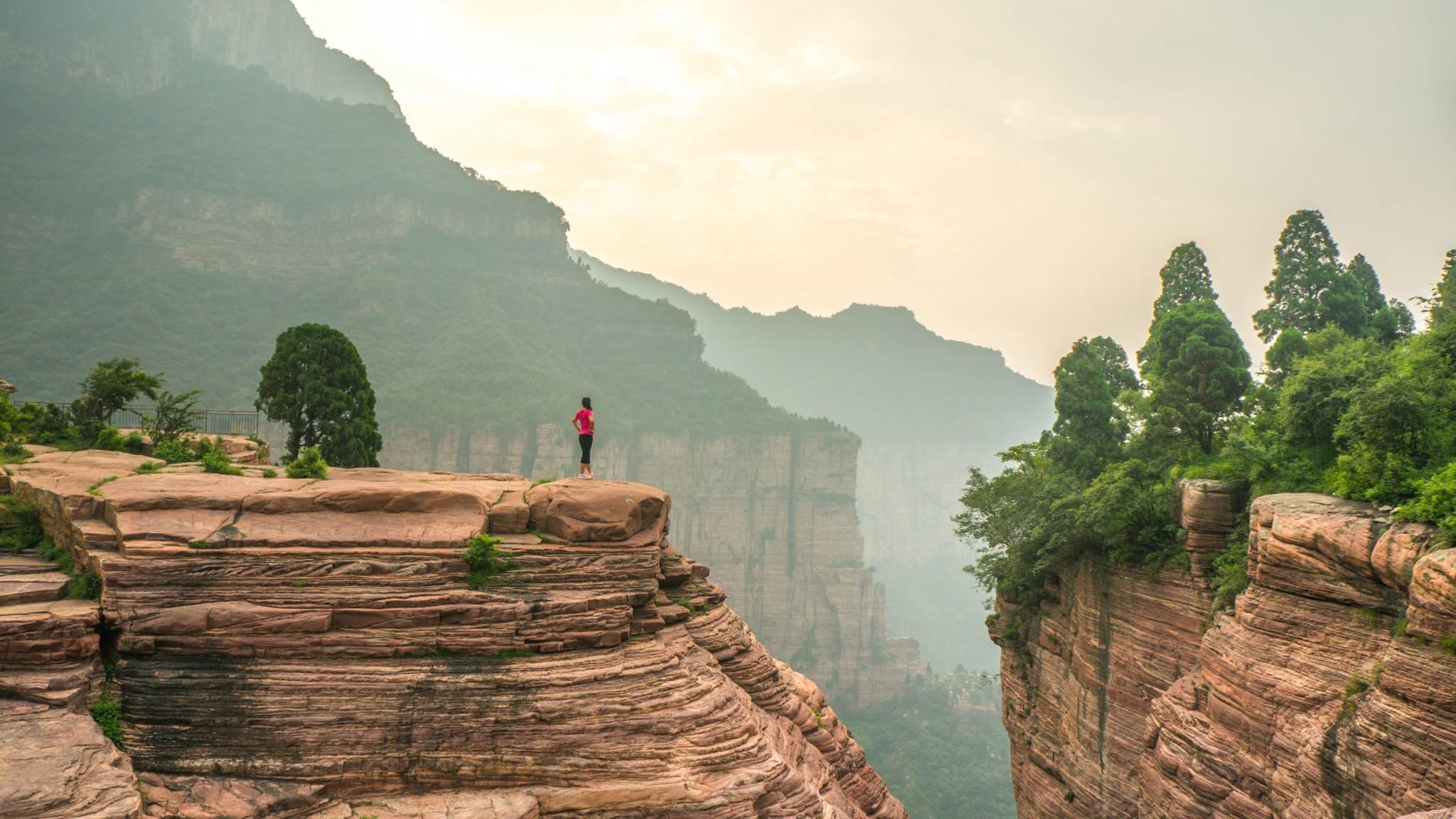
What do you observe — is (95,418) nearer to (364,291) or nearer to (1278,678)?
(1278,678)

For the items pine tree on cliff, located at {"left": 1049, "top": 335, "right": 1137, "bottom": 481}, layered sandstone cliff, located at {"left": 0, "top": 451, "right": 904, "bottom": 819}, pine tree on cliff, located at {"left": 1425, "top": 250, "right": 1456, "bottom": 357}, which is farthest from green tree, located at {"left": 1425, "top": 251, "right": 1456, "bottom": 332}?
layered sandstone cliff, located at {"left": 0, "top": 451, "right": 904, "bottom": 819}

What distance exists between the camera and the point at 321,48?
183 m

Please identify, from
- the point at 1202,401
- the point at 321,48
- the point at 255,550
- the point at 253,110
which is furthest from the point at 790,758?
the point at 321,48

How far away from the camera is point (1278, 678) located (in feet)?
58.1

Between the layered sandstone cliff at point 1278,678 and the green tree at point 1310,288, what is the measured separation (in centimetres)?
1607

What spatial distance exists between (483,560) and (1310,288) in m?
36.1

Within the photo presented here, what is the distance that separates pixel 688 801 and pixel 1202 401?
80.1 feet

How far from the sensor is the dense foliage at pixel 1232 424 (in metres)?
18.3

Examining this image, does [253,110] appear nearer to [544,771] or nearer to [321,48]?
[321,48]

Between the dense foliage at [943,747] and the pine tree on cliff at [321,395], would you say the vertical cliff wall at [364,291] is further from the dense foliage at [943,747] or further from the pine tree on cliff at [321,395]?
the pine tree on cliff at [321,395]

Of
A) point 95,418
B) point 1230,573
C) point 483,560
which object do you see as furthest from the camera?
point 95,418

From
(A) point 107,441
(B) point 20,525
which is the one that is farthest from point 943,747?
(B) point 20,525

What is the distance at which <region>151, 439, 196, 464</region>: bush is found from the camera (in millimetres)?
20344

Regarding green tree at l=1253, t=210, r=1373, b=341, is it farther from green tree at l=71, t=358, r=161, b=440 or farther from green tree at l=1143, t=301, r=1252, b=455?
green tree at l=71, t=358, r=161, b=440
